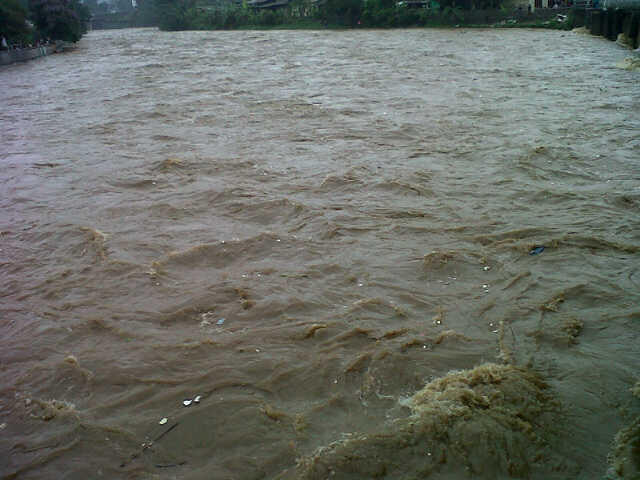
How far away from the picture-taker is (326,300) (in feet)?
16.3

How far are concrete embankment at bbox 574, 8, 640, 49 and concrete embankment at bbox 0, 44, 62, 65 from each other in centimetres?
3065

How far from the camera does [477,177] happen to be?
789cm

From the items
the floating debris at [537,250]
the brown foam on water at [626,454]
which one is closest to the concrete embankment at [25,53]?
the floating debris at [537,250]

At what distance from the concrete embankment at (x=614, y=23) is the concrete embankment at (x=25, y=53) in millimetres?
30653

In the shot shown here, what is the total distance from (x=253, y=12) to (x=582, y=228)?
58.5 m

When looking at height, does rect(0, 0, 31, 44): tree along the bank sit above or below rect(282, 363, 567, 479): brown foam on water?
above

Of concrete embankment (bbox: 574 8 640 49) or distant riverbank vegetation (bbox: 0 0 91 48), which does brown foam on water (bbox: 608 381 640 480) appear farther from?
distant riverbank vegetation (bbox: 0 0 91 48)

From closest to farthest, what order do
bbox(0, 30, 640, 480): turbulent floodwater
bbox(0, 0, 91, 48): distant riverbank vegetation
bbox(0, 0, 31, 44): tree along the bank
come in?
bbox(0, 30, 640, 480): turbulent floodwater, bbox(0, 0, 31, 44): tree along the bank, bbox(0, 0, 91, 48): distant riverbank vegetation

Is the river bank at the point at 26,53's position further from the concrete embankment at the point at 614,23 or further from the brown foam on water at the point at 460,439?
the brown foam on water at the point at 460,439

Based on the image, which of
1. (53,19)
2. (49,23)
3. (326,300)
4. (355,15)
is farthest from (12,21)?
(326,300)

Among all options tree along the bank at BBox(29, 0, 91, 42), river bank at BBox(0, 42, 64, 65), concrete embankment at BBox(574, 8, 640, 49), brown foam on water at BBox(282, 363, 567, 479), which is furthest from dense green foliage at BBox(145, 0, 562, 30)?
brown foam on water at BBox(282, 363, 567, 479)

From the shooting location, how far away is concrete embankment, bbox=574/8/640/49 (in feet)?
78.4

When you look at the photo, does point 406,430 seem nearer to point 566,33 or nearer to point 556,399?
point 556,399

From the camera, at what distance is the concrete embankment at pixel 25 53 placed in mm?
29650
